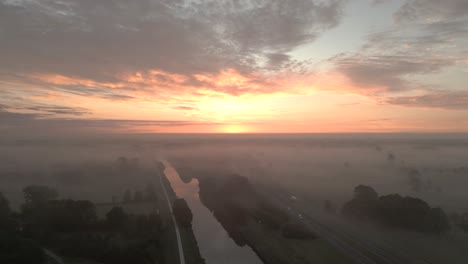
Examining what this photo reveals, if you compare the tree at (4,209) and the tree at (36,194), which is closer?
the tree at (4,209)

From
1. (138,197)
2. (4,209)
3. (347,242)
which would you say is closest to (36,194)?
(4,209)

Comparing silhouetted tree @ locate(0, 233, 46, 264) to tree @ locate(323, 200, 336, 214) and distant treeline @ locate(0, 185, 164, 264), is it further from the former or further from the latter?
tree @ locate(323, 200, 336, 214)

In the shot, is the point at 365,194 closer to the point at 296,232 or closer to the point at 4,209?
the point at 296,232

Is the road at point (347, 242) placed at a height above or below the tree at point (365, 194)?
below

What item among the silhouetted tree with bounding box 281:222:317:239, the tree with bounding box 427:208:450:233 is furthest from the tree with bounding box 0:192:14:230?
the tree with bounding box 427:208:450:233

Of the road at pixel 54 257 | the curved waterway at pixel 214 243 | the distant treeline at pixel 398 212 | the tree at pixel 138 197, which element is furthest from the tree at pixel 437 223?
the tree at pixel 138 197

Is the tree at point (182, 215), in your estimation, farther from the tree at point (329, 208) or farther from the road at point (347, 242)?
the tree at point (329, 208)

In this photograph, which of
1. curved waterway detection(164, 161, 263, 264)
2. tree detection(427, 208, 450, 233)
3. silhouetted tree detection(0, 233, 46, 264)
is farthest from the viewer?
tree detection(427, 208, 450, 233)

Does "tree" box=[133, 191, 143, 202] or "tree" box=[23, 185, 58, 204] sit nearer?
"tree" box=[23, 185, 58, 204]
